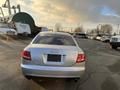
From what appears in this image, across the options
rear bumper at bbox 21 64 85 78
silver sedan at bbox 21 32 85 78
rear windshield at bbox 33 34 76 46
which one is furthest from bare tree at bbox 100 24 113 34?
rear bumper at bbox 21 64 85 78

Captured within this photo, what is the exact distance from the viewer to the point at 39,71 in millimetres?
6277

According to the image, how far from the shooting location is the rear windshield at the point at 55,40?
24.4 ft

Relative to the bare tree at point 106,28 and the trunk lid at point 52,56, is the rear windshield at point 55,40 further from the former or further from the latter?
the bare tree at point 106,28

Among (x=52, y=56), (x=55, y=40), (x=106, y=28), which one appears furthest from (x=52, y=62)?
(x=106, y=28)

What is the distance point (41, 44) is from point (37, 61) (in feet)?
2.75

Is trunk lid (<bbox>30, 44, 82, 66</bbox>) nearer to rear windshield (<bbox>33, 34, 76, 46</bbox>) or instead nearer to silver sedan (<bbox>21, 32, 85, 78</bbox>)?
silver sedan (<bbox>21, 32, 85, 78</bbox>)

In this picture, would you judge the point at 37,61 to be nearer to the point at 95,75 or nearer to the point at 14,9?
the point at 95,75

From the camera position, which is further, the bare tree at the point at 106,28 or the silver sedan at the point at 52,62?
the bare tree at the point at 106,28

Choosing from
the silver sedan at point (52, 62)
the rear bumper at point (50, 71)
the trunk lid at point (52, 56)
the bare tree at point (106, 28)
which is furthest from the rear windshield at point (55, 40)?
the bare tree at point (106, 28)

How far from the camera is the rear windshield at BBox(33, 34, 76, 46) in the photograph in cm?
743

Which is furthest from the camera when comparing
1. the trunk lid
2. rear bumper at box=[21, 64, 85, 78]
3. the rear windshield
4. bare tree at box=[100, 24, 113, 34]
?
bare tree at box=[100, 24, 113, 34]

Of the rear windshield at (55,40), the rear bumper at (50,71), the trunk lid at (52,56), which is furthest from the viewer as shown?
the rear windshield at (55,40)

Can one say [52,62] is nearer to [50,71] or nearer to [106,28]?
[50,71]

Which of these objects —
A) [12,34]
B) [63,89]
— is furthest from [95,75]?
[12,34]
